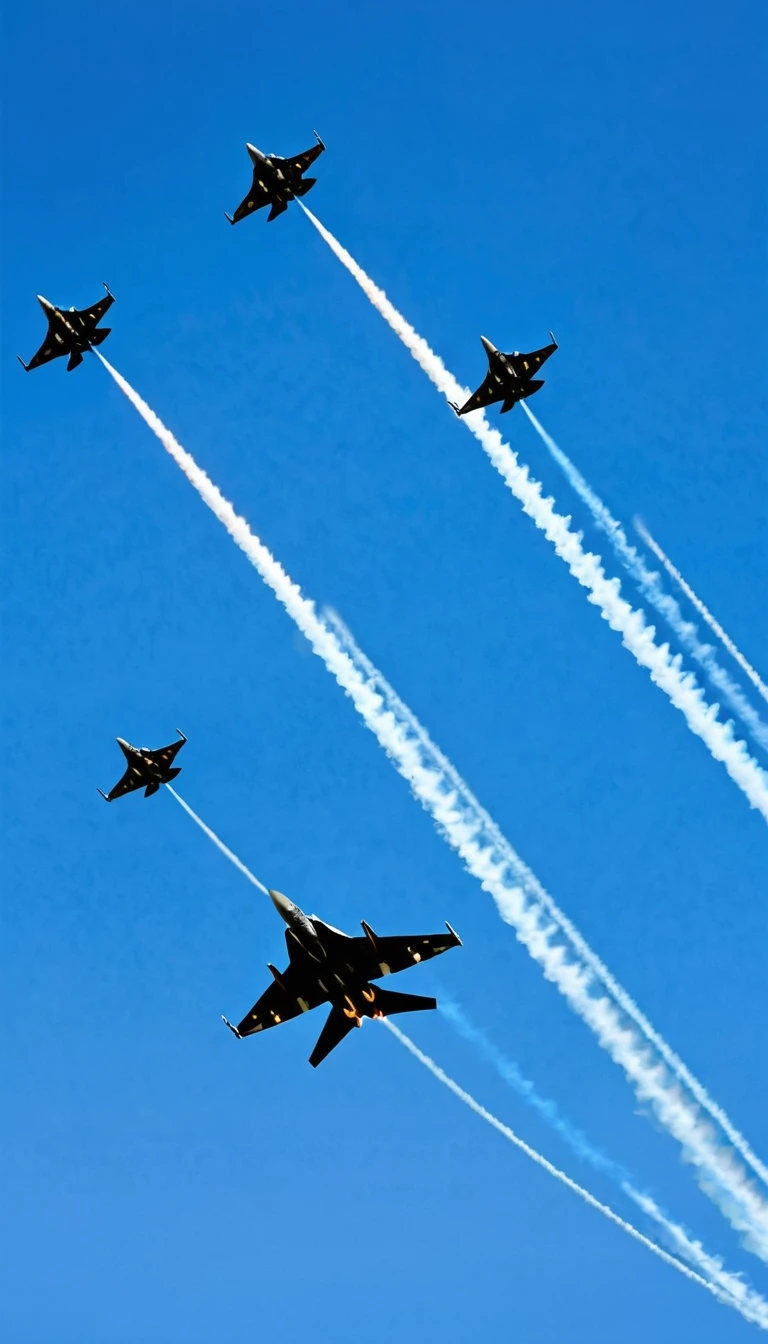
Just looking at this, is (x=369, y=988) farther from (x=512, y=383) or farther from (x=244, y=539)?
(x=512, y=383)

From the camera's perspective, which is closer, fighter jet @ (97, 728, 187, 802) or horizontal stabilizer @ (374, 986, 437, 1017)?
horizontal stabilizer @ (374, 986, 437, 1017)

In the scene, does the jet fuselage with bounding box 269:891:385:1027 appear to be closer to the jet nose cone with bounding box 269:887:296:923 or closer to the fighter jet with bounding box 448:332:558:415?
the jet nose cone with bounding box 269:887:296:923

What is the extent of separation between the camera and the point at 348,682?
57344mm

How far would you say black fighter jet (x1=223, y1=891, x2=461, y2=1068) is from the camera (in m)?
54.5

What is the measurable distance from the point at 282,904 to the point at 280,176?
116 ft

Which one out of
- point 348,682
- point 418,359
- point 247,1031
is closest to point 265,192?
point 418,359

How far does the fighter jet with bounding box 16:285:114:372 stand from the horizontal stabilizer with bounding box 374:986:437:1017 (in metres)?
33.6

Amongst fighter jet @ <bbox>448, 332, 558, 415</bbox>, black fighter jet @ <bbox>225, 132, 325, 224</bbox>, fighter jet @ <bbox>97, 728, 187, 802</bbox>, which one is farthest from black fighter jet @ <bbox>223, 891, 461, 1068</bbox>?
black fighter jet @ <bbox>225, 132, 325, 224</bbox>

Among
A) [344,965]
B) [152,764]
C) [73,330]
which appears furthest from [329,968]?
[73,330]

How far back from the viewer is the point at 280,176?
66688 millimetres

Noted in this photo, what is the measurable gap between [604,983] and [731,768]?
9.96m

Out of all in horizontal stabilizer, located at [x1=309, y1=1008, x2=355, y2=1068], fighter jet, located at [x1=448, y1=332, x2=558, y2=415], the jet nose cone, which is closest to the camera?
the jet nose cone

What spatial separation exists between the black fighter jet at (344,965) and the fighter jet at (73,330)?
29.4 m

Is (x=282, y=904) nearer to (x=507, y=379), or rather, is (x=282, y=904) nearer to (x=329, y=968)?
(x=329, y=968)
